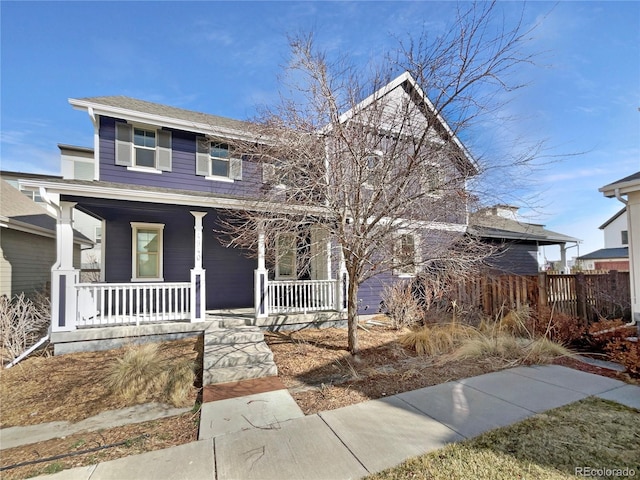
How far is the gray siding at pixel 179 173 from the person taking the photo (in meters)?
8.55

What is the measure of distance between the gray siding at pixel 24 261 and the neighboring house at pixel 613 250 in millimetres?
37343

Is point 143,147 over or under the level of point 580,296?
over

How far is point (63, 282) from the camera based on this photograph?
6.50 metres

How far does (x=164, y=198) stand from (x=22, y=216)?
26.4 ft

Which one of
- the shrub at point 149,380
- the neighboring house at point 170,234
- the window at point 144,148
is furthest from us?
the window at point 144,148

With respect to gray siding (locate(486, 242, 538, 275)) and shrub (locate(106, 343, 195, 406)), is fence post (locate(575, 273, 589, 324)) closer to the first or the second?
gray siding (locate(486, 242, 538, 275))

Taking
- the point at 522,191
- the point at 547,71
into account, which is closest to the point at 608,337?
the point at 522,191

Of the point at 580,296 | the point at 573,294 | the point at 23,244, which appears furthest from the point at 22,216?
the point at 580,296

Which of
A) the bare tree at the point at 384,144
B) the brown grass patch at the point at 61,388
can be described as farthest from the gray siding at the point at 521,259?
the brown grass patch at the point at 61,388

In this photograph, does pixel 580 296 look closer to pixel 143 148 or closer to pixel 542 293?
pixel 542 293

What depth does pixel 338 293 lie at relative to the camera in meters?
9.05

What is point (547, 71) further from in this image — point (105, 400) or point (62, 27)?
point (62, 27)

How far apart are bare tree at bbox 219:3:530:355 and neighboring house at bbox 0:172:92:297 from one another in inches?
368

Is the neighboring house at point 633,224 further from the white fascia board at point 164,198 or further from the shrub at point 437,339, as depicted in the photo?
the white fascia board at point 164,198
